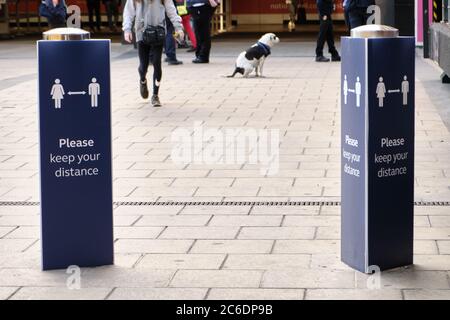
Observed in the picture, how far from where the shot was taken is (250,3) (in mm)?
32938

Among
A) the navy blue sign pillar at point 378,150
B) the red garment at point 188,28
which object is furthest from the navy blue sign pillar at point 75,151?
the red garment at point 188,28

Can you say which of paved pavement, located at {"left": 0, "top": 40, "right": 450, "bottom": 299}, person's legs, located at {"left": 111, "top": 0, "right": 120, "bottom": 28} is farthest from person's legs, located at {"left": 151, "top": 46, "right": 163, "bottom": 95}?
person's legs, located at {"left": 111, "top": 0, "right": 120, "bottom": 28}

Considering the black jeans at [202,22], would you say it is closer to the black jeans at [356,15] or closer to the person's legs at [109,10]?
the black jeans at [356,15]

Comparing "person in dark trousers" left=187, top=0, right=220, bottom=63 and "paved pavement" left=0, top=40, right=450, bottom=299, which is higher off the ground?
"person in dark trousers" left=187, top=0, right=220, bottom=63

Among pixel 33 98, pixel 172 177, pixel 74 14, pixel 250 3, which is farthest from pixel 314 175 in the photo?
pixel 250 3

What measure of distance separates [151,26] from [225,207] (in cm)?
559

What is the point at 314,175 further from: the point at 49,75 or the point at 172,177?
the point at 49,75

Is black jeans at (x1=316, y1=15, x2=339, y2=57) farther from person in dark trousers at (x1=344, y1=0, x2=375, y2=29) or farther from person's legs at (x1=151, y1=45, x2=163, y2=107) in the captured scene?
person's legs at (x1=151, y1=45, x2=163, y2=107)

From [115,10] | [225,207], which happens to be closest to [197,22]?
[225,207]

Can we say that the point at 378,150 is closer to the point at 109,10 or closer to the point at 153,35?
the point at 153,35

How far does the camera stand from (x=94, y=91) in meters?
5.53

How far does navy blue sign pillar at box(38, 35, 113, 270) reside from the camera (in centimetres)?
545

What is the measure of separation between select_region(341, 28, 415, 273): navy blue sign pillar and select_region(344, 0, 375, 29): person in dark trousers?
11801 mm
